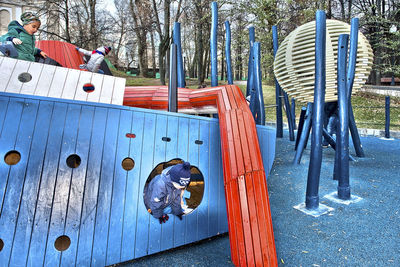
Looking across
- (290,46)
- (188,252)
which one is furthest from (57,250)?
(290,46)

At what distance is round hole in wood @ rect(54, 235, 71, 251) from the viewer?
1.67m

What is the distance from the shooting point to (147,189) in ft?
6.48

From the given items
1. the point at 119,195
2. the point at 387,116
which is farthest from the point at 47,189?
the point at 387,116

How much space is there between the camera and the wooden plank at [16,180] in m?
1.55

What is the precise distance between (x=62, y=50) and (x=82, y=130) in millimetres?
3175

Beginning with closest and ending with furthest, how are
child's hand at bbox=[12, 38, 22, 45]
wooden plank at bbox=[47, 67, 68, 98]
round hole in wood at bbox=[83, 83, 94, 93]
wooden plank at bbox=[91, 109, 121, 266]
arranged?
wooden plank at bbox=[91, 109, 121, 266], wooden plank at bbox=[47, 67, 68, 98], round hole in wood at bbox=[83, 83, 94, 93], child's hand at bbox=[12, 38, 22, 45]

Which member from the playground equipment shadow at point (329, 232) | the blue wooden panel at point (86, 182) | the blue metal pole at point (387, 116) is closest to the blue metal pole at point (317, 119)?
the playground equipment shadow at point (329, 232)

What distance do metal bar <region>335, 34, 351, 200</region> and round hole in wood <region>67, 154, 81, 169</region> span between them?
2745 millimetres

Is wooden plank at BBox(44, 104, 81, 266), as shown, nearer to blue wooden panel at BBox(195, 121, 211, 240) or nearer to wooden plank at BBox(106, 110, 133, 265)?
wooden plank at BBox(106, 110, 133, 265)

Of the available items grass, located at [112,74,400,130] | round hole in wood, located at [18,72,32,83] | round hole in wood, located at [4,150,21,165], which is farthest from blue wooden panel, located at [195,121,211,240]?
grass, located at [112,74,400,130]

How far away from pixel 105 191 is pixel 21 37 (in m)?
1.87

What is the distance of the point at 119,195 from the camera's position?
1.86m

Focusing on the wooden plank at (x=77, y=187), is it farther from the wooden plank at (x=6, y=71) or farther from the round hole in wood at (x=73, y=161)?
the wooden plank at (x=6, y=71)

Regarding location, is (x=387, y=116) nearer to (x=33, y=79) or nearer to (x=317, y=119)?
(x=317, y=119)
